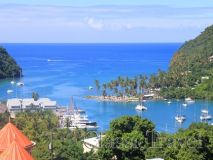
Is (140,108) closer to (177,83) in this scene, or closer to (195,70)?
(177,83)

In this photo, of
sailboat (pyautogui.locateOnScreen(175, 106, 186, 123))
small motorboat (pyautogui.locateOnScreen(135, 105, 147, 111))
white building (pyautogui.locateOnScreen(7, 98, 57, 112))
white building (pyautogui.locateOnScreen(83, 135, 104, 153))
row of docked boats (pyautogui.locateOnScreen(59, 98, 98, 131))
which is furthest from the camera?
small motorboat (pyautogui.locateOnScreen(135, 105, 147, 111))

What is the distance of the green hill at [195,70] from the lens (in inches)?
2390

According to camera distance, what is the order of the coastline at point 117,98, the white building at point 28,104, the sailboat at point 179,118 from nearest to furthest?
1. the sailboat at point 179,118
2. the white building at point 28,104
3. the coastline at point 117,98

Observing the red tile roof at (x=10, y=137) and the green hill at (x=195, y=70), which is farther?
the green hill at (x=195, y=70)

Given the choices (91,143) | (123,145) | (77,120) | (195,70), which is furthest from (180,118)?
(195,70)

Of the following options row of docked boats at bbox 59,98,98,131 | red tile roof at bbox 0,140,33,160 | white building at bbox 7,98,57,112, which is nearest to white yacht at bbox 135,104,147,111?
row of docked boats at bbox 59,98,98,131

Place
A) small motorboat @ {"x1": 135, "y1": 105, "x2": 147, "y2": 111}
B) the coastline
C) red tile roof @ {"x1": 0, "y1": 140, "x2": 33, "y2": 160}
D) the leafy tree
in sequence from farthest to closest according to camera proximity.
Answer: the coastline, small motorboat @ {"x1": 135, "y1": 105, "x2": 147, "y2": 111}, the leafy tree, red tile roof @ {"x1": 0, "y1": 140, "x2": 33, "y2": 160}

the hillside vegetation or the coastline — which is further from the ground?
the hillside vegetation

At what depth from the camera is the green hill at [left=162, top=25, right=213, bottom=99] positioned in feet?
199

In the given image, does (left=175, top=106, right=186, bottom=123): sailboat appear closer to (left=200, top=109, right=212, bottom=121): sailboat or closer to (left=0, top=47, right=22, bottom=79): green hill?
(left=200, top=109, right=212, bottom=121): sailboat

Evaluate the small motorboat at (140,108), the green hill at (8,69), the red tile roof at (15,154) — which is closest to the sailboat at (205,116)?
the small motorboat at (140,108)

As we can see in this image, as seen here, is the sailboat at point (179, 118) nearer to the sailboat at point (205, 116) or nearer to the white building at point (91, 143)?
the sailboat at point (205, 116)

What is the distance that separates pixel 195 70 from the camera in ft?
230

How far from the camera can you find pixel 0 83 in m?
76.0
